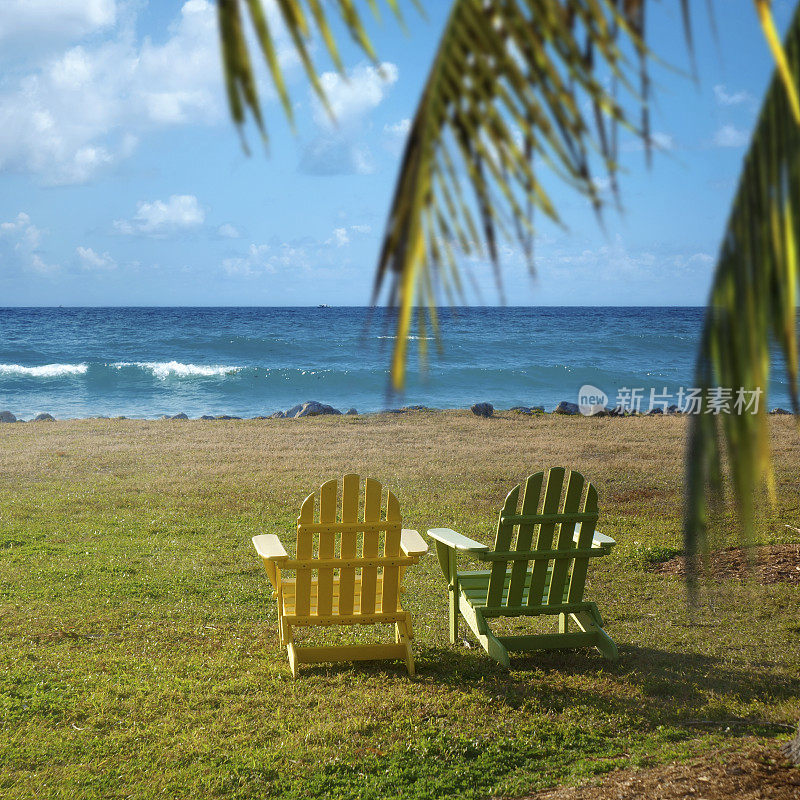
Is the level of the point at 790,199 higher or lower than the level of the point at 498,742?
higher

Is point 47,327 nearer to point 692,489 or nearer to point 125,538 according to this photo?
point 125,538

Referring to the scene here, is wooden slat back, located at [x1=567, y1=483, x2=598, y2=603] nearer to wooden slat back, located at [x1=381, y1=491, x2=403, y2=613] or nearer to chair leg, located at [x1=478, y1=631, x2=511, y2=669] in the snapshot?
chair leg, located at [x1=478, y1=631, x2=511, y2=669]

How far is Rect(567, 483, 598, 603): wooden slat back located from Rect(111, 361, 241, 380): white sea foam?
28837mm

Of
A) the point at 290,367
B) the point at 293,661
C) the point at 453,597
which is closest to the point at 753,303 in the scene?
the point at 293,661

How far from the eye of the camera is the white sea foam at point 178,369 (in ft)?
107

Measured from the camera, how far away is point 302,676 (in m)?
4.32

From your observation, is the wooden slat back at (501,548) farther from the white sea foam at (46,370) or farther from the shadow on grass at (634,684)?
the white sea foam at (46,370)

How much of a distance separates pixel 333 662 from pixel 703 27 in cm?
399

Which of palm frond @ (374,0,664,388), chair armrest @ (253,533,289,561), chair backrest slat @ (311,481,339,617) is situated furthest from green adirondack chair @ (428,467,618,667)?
palm frond @ (374,0,664,388)

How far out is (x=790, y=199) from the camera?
1104mm

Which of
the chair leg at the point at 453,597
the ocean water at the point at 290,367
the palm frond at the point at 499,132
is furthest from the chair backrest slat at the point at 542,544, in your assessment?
the ocean water at the point at 290,367

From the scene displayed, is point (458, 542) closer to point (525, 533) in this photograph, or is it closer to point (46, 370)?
point (525, 533)

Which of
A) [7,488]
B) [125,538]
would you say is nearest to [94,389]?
[7,488]

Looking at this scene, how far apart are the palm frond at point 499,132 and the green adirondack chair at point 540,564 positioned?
337 centimetres
